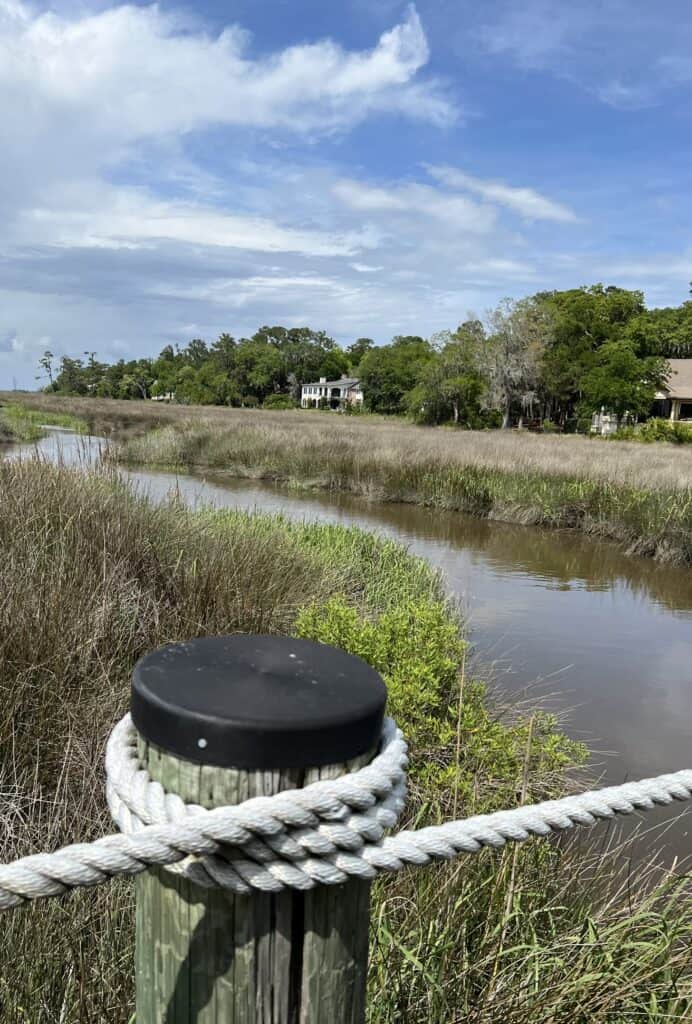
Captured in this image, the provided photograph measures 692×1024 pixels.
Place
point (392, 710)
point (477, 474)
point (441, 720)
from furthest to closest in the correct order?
1. point (477, 474)
2. point (441, 720)
3. point (392, 710)

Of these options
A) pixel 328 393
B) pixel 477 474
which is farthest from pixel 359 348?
pixel 477 474

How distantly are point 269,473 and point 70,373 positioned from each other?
85847 mm

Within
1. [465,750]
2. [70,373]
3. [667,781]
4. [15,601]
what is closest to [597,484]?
[465,750]

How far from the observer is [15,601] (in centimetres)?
339

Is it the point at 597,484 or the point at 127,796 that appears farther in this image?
the point at 597,484

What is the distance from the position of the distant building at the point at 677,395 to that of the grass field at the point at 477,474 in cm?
3472

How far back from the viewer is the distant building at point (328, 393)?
9075 centimetres

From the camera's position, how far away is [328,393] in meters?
98.5

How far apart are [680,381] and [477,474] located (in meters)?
42.0

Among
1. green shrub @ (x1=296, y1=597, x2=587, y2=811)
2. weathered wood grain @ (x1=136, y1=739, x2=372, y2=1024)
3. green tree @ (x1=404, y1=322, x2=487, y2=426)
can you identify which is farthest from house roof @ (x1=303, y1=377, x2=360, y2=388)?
weathered wood grain @ (x1=136, y1=739, x2=372, y2=1024)

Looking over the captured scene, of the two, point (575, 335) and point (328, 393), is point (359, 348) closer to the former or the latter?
point (328, 393)

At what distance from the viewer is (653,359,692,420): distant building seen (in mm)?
50656

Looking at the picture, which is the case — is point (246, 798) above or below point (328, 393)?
below

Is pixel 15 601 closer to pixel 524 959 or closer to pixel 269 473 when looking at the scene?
pixel 524 959
